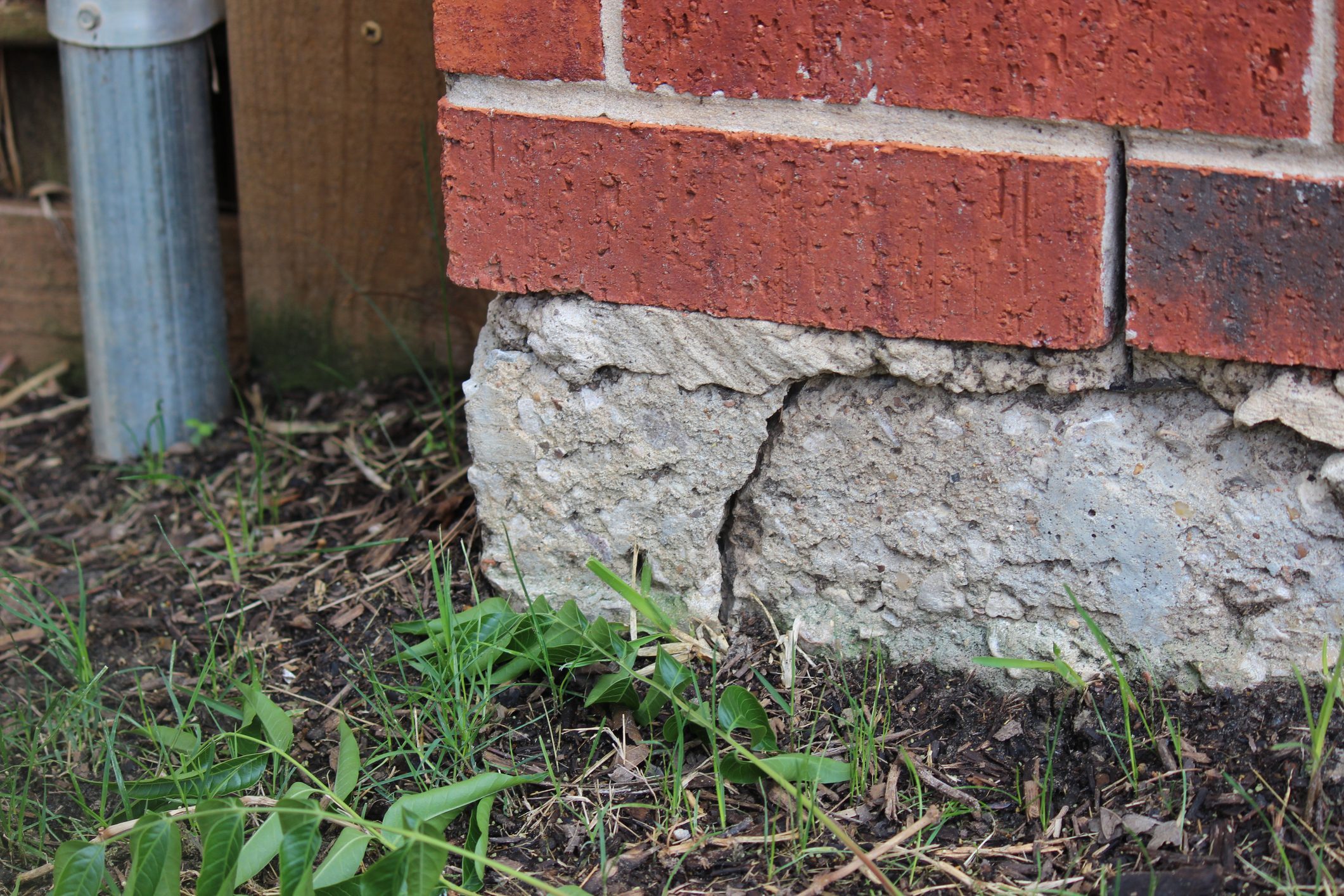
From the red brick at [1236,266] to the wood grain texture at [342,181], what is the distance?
4.08ft

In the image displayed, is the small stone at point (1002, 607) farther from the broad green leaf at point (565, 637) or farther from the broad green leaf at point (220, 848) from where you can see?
the broad green leaf at point (220, 848)

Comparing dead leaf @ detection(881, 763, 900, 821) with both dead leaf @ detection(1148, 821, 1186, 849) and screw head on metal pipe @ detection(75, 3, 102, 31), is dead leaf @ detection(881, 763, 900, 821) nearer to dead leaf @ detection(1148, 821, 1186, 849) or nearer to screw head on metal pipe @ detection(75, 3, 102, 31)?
dead leaf @ detection(1148, 821, 1186, 849)

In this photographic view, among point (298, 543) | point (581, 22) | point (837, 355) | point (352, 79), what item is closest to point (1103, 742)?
point (837, 355)

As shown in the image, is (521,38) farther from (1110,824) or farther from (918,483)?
(1110,824)

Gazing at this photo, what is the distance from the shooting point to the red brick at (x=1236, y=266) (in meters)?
1.35

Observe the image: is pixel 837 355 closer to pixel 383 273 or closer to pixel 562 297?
pixel 562 297

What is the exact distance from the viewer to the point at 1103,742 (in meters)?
1.52

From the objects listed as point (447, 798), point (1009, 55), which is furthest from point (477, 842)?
point (1009, 55)

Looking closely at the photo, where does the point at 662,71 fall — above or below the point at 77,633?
above

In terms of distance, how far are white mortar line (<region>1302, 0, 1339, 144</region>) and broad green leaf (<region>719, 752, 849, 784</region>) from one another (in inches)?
35.2

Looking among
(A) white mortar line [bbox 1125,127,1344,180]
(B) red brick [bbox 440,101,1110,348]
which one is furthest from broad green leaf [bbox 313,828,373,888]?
(A) white mortar line [bbox 1125,127,1344,180]

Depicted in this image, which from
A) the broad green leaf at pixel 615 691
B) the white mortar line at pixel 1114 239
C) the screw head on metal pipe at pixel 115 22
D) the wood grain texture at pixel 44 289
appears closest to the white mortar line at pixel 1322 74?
the white mortar line at pixel 1114 239

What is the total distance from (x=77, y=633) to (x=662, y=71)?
1148 mm

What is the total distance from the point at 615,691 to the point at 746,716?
178mm
